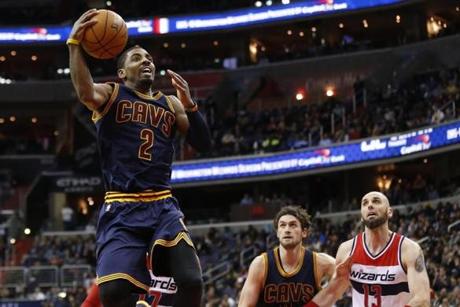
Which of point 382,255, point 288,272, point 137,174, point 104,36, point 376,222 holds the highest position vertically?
point 104,36

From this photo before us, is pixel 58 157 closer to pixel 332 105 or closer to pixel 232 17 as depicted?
pixel 232 17

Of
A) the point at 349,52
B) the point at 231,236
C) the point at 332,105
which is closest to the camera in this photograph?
the point at 231,236

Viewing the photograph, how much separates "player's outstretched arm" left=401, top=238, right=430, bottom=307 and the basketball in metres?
3.63

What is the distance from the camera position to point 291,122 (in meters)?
43.0

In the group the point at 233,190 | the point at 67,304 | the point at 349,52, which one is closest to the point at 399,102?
the point at 349,52

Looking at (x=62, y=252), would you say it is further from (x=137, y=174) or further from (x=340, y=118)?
(x=137, y=174)

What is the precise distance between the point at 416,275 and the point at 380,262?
50 centimetres

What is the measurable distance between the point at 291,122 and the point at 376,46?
19.6ft

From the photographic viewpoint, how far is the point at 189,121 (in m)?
8.16

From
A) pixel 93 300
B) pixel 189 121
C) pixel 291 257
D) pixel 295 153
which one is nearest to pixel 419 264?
pixel 291 257

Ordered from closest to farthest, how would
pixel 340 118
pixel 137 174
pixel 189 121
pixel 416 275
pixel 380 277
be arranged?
pixel 137 174 < pixel 189 121 < pixel 416 275 < pixel 380 277 < pixel 340 118

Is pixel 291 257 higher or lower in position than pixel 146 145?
lower

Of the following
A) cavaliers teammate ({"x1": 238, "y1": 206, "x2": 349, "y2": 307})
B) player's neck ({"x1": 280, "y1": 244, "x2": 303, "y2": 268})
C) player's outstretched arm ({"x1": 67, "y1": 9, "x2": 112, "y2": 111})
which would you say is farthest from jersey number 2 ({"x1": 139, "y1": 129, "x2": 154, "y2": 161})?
player's neck ({"x1": 280, "y1": 244, "x2": 303, "y2": 268})

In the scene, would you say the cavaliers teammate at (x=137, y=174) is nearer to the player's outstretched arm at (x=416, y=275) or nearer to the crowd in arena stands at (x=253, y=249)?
the player's outstretched arm at (x=416, y=275)
